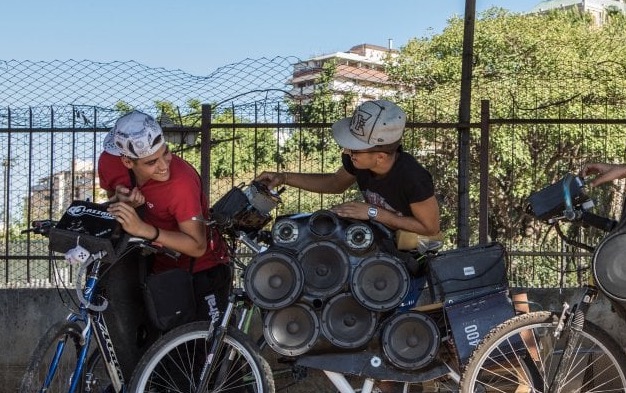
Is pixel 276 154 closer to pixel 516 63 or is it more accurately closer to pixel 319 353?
pixel 319 353

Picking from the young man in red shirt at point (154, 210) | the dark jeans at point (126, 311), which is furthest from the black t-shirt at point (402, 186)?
the dark jeans at point (126, 311)

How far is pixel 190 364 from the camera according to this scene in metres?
4.78

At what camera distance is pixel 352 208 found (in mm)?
4797

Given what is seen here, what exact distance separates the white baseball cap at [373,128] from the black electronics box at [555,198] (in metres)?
0.81

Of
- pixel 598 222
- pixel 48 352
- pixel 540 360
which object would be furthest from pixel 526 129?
pixel 48 352

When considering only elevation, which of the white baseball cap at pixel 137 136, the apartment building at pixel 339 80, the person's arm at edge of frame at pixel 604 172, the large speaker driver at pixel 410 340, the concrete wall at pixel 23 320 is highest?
the apartment building at pixel 339 80

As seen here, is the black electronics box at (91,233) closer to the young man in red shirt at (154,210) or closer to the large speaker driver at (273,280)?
the young man in red shirt at (154,210)

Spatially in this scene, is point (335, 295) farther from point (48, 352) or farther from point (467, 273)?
point (48, 352)

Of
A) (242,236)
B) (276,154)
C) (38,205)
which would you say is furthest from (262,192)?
(38,205)

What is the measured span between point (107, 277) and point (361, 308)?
1310mm

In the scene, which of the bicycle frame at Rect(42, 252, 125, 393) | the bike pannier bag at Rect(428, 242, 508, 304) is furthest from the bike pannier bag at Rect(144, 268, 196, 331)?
the bike pannier bag at Rect(428, 242, 508, 304)

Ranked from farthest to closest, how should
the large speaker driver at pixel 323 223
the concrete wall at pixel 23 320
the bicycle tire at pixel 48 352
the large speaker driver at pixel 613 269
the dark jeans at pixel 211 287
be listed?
the concrete wall at pixel 23 320, the dark jeans at pixel 211 287, the large speaker driver at pixel 323 223, the bicycle tire at pixel 48 352, the large speaker driver at pixel 613 269

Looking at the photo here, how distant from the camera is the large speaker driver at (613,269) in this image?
14.3ft

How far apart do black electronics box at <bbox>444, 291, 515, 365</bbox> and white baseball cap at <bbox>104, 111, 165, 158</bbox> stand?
5.46 feet
